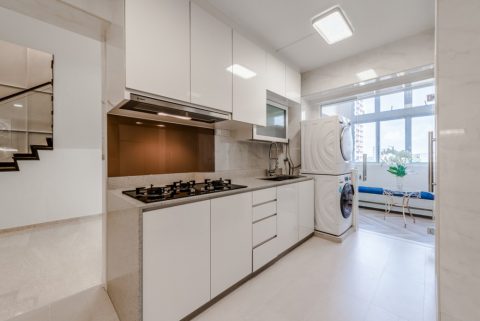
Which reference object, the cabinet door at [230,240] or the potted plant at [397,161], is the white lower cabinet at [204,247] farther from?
the potted plant at [397,161]

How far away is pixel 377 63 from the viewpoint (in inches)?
95.8

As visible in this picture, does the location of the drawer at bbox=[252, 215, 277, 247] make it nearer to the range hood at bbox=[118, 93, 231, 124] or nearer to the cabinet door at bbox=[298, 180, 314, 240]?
the cabinet door at bbox=[298, 180, 314, 240]

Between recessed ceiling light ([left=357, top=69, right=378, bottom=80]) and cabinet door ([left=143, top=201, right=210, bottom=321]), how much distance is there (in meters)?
2.61

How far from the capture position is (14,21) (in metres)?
2.76

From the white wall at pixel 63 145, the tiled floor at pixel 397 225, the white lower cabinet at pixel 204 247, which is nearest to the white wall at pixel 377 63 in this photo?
the white lower cabinet at pixel 204 247

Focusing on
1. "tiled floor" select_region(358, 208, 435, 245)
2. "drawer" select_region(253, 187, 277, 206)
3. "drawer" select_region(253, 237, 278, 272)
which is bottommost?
"tiled floor" select_region(358, 208, 435, 245)

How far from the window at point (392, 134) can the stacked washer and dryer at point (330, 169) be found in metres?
2.23

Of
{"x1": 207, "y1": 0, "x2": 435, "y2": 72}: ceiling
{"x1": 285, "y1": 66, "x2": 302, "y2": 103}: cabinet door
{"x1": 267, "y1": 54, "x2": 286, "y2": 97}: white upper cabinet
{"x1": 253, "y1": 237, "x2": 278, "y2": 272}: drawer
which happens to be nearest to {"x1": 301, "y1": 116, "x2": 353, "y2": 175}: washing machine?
{"x1": 285, "y1": 66, "x2": 302, "y2": 103}: cabinet door

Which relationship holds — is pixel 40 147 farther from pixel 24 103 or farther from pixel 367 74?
pixel 367 74

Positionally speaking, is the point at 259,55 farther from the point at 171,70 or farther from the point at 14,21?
the point at 14,21

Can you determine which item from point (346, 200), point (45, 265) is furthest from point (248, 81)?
point (45, 265)

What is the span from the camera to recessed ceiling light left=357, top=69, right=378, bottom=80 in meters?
2.46

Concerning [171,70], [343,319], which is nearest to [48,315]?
[171,70]

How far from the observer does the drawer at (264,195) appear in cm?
179
